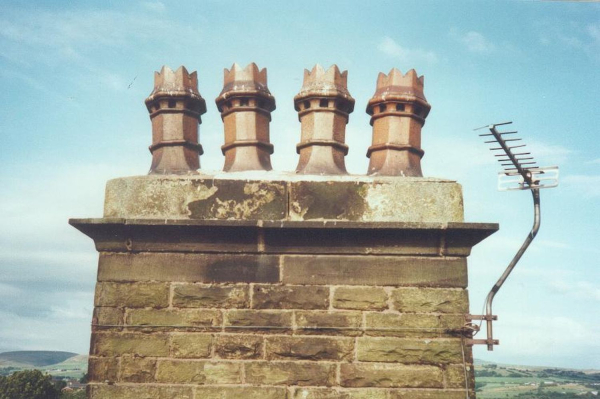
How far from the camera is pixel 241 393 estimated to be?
3.87m

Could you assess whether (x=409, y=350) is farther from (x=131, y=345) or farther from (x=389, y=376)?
(x=131, y=345)

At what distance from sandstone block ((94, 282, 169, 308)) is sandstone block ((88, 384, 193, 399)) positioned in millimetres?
557

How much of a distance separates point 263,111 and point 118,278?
175 centimetres

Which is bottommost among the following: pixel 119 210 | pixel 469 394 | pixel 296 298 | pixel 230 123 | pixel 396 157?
pixel 469 394

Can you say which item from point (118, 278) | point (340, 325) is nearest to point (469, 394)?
point (340, 325)

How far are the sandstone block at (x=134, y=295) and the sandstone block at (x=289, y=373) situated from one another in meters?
0.79

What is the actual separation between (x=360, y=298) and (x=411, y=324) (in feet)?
1.32

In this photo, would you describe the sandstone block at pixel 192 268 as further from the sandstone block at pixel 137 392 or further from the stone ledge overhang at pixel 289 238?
the sandstone block at pixel 137 392

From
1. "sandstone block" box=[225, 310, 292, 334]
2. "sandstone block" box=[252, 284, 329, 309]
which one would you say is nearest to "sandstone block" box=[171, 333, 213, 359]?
"sandstone block" box=[225, 310, 292, 334]

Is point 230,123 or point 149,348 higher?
point 230,123

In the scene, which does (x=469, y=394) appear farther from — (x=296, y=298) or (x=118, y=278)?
(x=118, y=278)

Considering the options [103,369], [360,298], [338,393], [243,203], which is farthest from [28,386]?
[360,298]

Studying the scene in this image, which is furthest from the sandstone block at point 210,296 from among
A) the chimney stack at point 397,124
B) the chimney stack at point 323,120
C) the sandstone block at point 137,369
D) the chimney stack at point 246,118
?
the chimney stack at point 397,124

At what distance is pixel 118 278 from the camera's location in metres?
4.12
